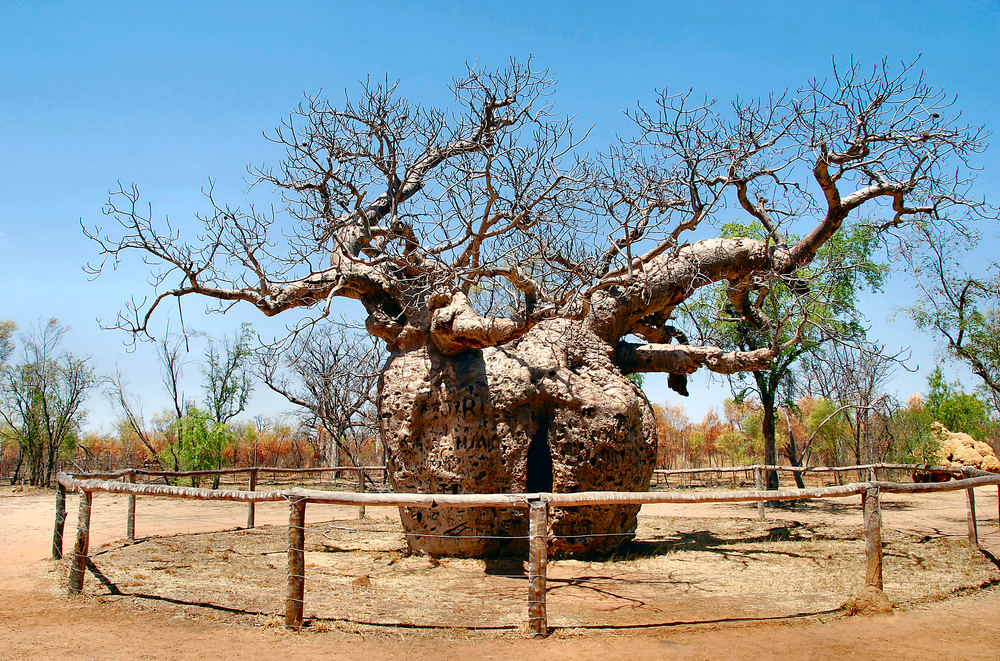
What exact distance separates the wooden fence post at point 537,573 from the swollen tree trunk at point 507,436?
8.00 ft

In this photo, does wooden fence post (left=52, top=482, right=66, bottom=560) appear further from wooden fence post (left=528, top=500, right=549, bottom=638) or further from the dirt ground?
wooden fence post (left=528, top=500, right=549, bottom=638)

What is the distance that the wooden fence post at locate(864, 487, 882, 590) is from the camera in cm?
491

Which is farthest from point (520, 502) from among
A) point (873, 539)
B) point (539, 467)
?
point (539, 467)

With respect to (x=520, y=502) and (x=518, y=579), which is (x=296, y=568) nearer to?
(x=520, y=502)

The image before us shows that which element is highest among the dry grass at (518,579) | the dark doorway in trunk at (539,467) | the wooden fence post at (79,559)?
the dark doorway in trunk at (539,467)

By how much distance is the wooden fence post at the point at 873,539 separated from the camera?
491cm

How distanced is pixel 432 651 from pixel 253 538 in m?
5.33

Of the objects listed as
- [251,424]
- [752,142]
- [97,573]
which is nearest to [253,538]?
[97,573]

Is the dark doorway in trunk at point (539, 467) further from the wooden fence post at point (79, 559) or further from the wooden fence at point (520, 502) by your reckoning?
the wooden fence post at point (79, 559)

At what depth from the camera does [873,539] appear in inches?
195

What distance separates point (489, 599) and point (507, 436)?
2004 millimetres

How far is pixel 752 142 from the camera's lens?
7875 mm

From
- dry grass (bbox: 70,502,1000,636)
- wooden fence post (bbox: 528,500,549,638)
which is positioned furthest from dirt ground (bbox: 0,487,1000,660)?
wooden fence post (bbox: 528,500,549,638)

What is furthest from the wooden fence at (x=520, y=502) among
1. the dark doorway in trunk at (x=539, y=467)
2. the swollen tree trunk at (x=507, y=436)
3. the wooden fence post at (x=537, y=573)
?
the dark doorway in trunk at (x=539, y=467)
